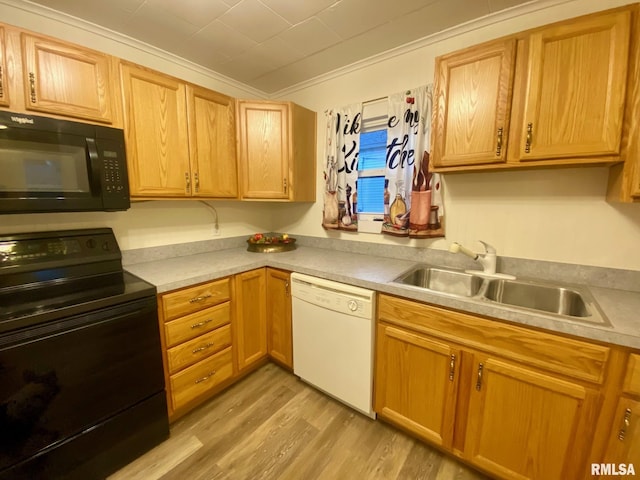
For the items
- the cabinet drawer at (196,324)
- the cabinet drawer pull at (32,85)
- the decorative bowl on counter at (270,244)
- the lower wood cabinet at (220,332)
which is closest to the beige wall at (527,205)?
the decorative bowl on counter at (270,244)

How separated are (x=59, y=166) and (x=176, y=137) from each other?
0.66 metres

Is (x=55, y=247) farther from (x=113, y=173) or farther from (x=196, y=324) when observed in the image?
(x=196, y=324)

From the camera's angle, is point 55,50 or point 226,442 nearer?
point 55,50

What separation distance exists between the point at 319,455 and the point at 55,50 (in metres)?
2.53

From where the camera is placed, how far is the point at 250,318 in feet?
6.64

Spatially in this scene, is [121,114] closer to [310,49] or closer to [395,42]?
[310,49]

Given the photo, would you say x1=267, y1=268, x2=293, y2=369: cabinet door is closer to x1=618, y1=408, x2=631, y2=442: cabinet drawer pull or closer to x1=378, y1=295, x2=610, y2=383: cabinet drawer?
x1=378, y1=295, x2=610, y2=383: cabinet drawer

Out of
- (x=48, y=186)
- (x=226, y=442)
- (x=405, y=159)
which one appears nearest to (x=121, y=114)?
(x=48, y=186)

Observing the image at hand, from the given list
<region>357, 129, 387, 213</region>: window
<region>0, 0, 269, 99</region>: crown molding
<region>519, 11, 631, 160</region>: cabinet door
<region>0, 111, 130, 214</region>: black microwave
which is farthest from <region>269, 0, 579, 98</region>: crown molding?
<region>0, 111, 130, 214</region>: black microwave

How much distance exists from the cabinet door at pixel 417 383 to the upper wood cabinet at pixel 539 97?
1.03m

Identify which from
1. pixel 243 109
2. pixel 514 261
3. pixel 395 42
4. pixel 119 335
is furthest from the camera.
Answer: pixel 243 109

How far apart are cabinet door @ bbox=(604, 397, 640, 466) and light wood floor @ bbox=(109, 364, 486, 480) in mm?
640

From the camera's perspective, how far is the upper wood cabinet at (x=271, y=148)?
2166 mm

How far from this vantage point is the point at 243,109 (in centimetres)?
214
